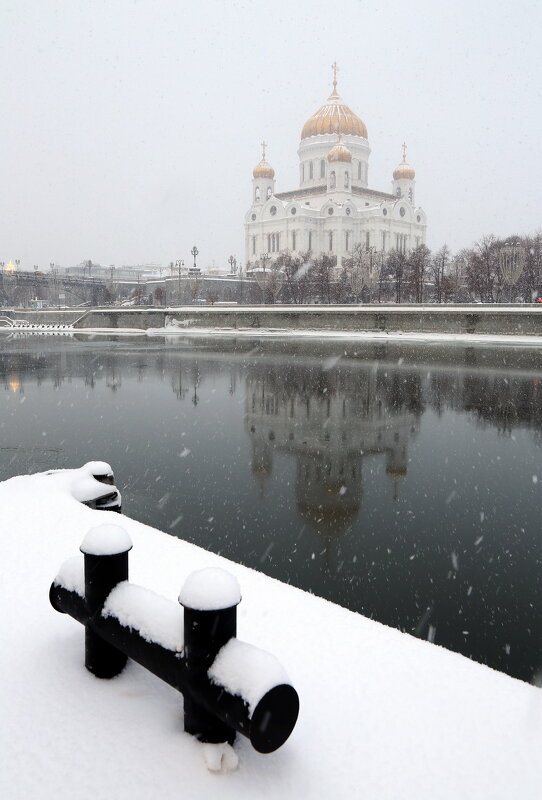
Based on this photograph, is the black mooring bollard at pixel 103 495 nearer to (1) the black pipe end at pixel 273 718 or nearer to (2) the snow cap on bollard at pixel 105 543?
(2) the snow cap on bollard at pixel 105 543

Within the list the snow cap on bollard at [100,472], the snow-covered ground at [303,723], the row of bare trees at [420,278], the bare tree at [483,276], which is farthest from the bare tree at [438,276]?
the snow-covered ground at [303,723]

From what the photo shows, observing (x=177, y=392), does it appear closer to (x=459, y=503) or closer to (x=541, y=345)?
(x=459, y=503)


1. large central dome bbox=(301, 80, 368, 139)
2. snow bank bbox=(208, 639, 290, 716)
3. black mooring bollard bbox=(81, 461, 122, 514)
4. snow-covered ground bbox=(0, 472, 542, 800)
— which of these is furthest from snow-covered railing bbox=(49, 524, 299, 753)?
large central dome bbox=(301, 80, 368, 139)

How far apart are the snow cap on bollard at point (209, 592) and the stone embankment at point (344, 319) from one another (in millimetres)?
39684

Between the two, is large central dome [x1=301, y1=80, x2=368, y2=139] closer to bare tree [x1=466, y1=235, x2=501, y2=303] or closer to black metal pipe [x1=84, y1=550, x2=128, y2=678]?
bare tree [x1=466, y1=235, x2=501, y2=303]

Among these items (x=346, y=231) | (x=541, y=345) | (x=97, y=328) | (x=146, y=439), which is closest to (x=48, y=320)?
(x=97, y=328)

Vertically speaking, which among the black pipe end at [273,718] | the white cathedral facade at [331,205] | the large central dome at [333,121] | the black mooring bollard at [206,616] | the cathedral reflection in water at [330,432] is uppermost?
the large central dome at [333,121]

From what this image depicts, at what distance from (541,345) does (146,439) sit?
29.3 meters

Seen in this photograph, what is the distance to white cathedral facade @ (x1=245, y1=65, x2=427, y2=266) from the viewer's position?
9638cm

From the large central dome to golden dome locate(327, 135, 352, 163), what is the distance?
480 centimetres

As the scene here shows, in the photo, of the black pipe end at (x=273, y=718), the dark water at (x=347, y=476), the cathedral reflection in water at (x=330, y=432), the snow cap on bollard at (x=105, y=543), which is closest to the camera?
the black pipe end at (x=273, y=718)

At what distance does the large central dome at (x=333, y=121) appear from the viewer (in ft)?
316

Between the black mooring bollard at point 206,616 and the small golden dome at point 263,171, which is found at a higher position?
the small golden dome at point 263,171

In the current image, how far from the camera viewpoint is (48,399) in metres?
15.2
